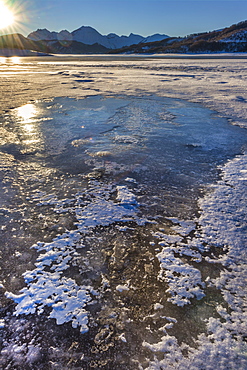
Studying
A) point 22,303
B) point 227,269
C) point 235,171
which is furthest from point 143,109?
point 22,303

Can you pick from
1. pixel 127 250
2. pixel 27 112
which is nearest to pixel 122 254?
pixel 127 250

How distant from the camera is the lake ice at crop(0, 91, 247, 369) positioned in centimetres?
126

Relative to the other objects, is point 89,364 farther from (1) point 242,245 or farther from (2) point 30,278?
(1) point 242,245

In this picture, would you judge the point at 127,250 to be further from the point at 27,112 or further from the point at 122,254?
the point at 27,112

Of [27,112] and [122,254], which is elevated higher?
[27,112]

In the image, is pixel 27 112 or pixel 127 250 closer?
pixel 127 250

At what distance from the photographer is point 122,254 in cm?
183

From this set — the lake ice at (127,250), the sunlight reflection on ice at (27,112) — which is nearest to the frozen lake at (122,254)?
the lake ice at (127,250)

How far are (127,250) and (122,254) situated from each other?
6 centimetres

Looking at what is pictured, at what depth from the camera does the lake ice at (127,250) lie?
126 centimetres

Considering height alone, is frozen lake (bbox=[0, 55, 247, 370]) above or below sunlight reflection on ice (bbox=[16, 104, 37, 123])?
below

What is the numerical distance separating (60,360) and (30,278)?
60cm

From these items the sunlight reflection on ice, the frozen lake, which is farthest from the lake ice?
the sunlight reflection on ice

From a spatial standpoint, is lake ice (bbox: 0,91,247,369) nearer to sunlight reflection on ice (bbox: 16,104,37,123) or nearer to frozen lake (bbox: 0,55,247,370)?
frozen lake (bbox: 0,55,247,370)
